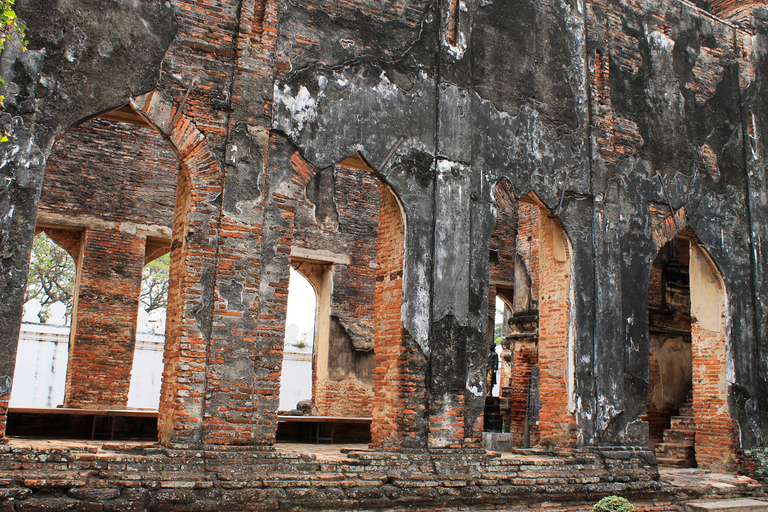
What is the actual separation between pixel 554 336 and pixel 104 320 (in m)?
6.58

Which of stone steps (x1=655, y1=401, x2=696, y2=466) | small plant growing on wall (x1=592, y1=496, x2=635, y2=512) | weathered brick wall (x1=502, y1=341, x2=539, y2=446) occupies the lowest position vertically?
small plant growing on wall (x1=592, y1=496, x2=635, y2=512)

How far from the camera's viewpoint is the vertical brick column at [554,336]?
8.69 m

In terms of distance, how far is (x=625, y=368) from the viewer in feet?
29.4

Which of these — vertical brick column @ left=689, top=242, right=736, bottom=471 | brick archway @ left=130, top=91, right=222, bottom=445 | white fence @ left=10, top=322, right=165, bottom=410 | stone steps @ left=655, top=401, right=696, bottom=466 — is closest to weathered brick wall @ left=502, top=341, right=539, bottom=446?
stone steps @ left=655, top=401, right=696, bottom=466

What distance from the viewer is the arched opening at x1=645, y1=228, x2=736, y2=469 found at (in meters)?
9.87

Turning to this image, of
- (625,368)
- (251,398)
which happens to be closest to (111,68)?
(251,398)

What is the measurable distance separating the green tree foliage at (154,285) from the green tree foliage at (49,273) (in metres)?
2.31

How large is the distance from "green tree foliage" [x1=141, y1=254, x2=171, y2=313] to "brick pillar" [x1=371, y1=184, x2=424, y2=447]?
1581 cm

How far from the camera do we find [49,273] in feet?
67.4

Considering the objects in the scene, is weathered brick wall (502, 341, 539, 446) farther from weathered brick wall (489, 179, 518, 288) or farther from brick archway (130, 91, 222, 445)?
brick archway (130, 91, 222, 445)

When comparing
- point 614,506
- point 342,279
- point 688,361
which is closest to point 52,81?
point 614,506

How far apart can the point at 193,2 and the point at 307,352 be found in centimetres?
1682

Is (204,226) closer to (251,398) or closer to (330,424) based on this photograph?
(251,398)

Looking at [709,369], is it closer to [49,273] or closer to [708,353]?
[708,353]
